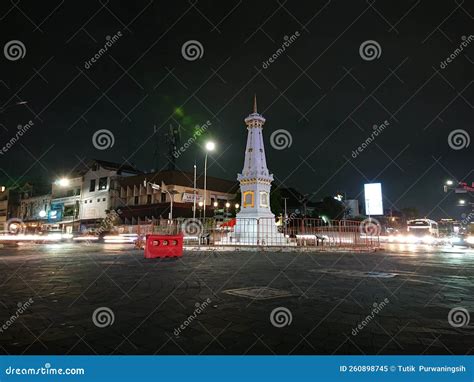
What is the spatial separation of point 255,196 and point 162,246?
1242 centimetres

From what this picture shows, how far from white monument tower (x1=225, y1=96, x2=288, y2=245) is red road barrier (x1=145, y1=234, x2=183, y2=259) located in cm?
907

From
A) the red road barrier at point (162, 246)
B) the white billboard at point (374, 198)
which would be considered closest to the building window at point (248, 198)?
the red road barrier at point (162, 246)

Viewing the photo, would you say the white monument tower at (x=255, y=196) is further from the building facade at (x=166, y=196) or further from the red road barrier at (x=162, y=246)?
the building facade at (x=166, y=196)

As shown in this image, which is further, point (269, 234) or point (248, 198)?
point (248, 198)

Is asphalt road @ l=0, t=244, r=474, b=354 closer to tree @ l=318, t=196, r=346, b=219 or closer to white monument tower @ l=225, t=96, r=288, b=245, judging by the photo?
white monument tower @ l=225, t=96, r=288, b=245

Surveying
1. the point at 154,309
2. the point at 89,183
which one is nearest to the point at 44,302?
the point at 154,309

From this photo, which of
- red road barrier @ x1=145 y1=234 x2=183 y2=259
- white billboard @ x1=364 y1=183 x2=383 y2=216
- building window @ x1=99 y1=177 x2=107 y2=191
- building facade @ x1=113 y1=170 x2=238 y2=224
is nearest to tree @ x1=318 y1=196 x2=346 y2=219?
white billboard @ x1=364 y1=183 x2=383 y2=216

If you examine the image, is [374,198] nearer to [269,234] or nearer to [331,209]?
[331,209]

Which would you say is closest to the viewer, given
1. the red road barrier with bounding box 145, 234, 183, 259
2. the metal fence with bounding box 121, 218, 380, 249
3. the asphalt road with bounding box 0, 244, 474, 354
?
the asphalt road with bounding box 0, 244, 474, 354

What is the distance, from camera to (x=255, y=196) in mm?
25359

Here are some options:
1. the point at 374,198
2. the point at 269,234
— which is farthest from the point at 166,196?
the point at 374,198

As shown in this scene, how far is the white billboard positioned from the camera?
2111 inches

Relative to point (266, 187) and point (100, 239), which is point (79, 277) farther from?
point (100, 239)

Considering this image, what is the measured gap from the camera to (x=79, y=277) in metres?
7.66
